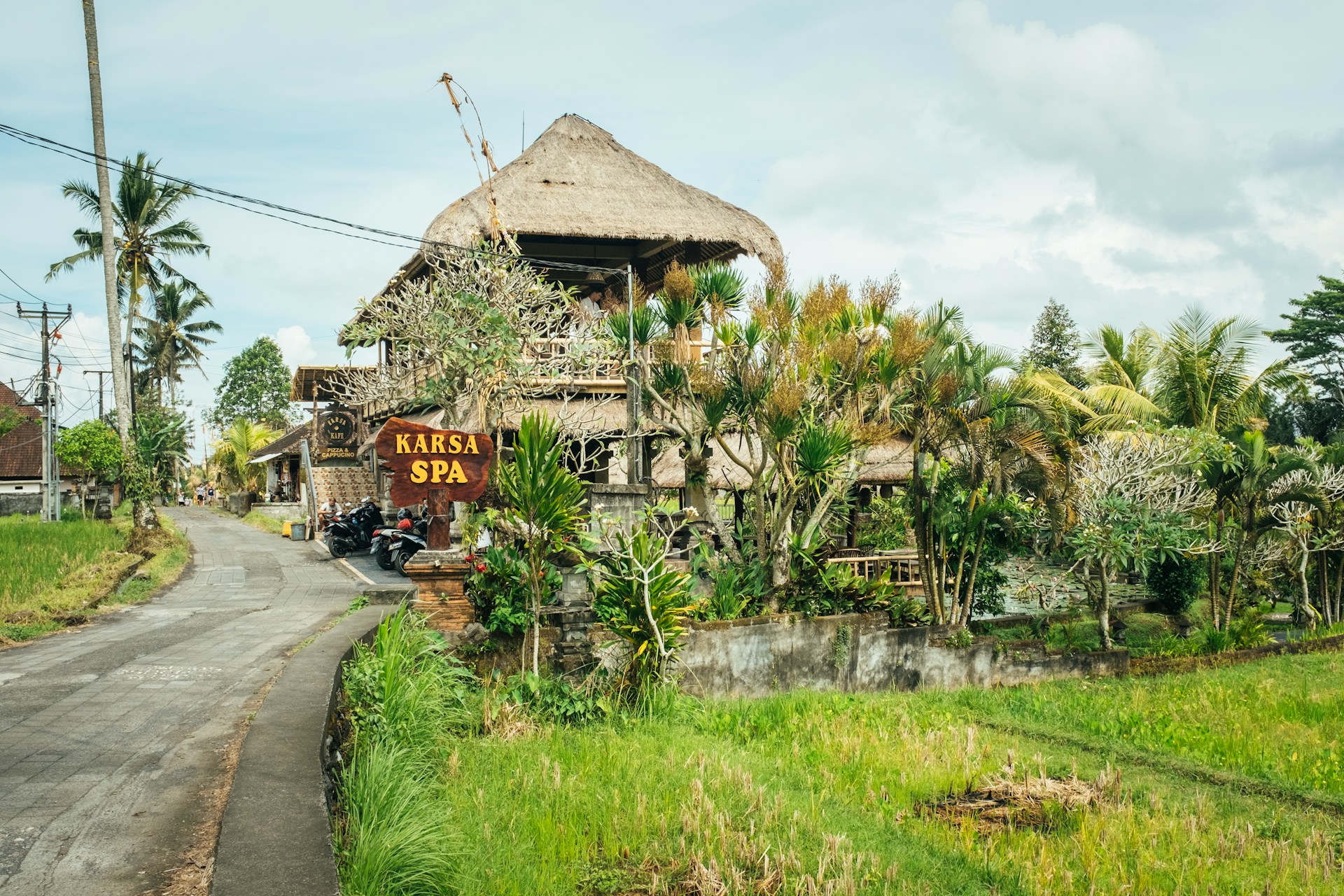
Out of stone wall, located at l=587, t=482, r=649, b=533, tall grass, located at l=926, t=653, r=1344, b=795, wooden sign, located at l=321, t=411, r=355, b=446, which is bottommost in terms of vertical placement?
tall grass, located at l=926, t=653, r=1344, b=795

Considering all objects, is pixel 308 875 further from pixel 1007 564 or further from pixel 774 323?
pixel 1007 564

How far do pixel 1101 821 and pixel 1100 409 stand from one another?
1605 cm

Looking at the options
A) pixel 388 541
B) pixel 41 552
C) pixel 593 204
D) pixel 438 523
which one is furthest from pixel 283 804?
pixel 593 204

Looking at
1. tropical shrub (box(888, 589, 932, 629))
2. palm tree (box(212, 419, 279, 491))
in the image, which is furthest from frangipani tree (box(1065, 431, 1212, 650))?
palm tree (box(212, 419, 279, 491))

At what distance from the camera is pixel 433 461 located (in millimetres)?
8258

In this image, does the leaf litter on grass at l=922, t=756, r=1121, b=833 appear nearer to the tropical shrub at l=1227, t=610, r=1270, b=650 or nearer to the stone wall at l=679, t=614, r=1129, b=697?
the stone wall at l=679, t=614, r=1129, b=697

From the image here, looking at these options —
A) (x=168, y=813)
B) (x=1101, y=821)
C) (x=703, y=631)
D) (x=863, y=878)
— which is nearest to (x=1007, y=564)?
(x=703, y=631)

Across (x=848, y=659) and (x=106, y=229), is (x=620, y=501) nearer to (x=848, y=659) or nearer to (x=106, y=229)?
(x=848, y=659)

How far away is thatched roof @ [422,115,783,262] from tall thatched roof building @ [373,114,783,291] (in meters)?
0.02

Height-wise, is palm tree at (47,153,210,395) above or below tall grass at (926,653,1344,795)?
above

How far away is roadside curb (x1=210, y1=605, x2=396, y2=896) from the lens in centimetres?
353

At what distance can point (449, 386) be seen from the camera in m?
13.9

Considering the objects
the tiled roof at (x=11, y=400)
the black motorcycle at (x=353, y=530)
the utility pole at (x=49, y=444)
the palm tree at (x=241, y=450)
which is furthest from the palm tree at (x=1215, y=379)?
the tiled roof at (x=11, y=400)

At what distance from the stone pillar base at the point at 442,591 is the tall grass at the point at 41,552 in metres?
5.69
